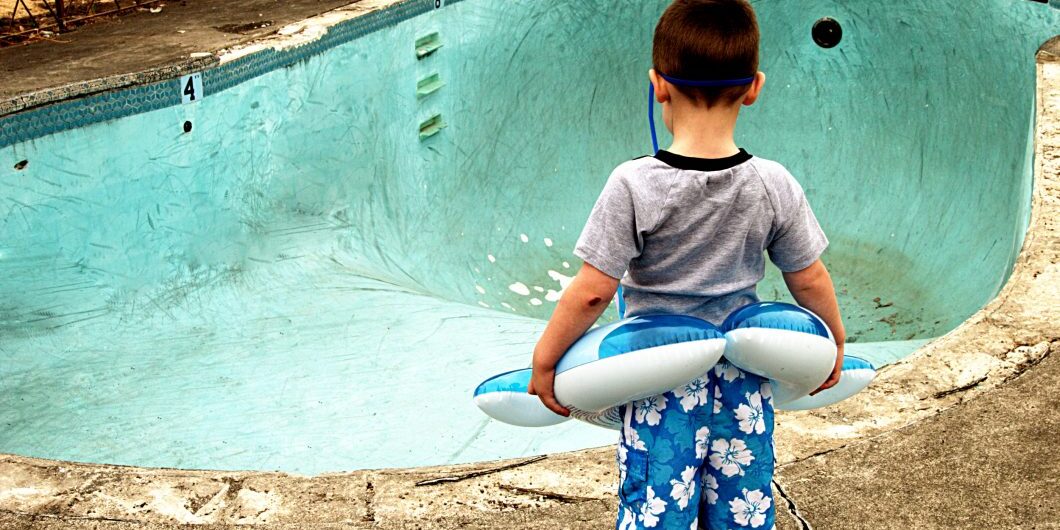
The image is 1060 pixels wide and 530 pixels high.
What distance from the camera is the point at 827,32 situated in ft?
20.1

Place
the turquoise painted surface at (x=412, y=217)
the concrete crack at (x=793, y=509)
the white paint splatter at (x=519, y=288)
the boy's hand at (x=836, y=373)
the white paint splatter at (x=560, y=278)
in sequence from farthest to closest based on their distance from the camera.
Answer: the white paint splatter at (x=560, y=278), the white paint splatter at (x=519, y=288), the turquoise painted surface at (x=412, y=217), the concrete crack at (x=793, y=509), the boy's hand at (x=836, y=373)

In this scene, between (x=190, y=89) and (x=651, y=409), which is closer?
(x=651, y=409)

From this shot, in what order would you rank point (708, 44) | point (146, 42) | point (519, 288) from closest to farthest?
point (708, 44) → point (146, 42) → point (519, 288)

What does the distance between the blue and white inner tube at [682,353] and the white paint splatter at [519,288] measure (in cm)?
306

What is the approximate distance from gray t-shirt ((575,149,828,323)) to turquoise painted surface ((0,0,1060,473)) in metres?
1.77

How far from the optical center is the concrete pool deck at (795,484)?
2.07m

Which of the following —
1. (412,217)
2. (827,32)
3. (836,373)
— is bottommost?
(412,217)

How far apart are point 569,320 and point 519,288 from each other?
3.19 meters

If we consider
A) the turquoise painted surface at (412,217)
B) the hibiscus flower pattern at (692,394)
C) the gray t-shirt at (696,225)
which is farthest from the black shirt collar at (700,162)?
the turquoise painted surface at (412,217)

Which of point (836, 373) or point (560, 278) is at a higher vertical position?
point (836, 373)

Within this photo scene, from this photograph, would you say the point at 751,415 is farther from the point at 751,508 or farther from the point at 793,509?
the point at 793,509

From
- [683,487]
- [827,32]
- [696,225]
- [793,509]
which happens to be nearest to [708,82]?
[696,225]

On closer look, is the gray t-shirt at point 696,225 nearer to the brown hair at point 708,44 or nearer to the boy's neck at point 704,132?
the boy's neck at point 704,132

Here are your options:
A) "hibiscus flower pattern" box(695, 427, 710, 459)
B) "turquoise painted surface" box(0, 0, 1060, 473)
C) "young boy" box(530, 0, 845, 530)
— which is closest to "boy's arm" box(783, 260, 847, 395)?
"young boy" box(530, 0, 845, 530)
